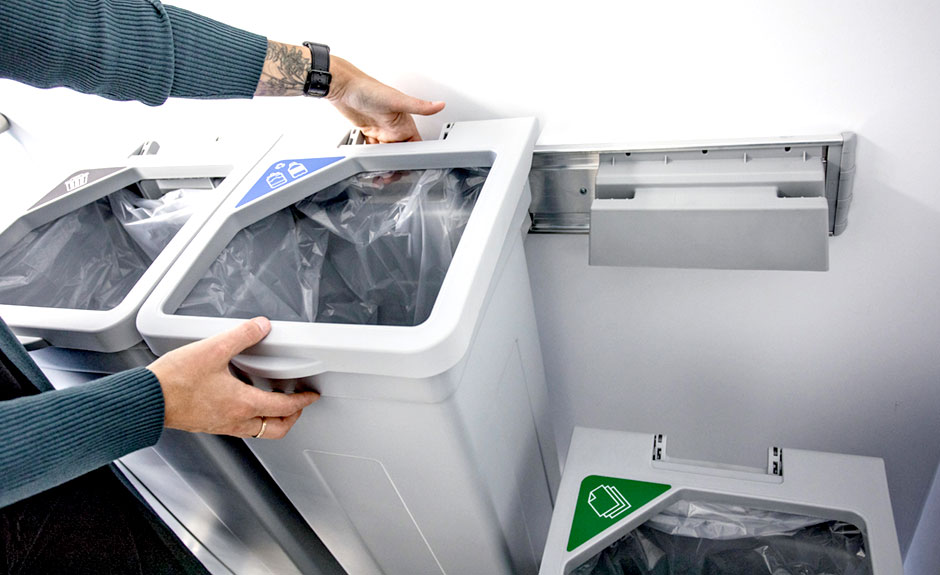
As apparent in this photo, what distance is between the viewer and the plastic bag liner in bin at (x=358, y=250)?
1.06 m

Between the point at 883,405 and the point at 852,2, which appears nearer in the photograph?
the point at 852,2

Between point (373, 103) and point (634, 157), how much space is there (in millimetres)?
395

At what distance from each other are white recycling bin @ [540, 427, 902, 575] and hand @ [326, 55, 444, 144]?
577 millimetres

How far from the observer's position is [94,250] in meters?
1.21

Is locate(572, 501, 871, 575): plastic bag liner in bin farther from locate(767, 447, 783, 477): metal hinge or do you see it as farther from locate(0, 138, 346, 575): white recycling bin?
locate(0, 138, 346, 575): white recycling bin

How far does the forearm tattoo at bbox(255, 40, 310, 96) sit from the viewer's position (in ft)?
3.18

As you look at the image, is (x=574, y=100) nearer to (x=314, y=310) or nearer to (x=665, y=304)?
(x=665, y=304)

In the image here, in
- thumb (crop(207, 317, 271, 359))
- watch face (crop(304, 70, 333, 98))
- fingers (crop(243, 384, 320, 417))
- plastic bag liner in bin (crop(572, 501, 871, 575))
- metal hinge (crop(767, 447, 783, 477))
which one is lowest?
plastic bag liner in bin (crop(572, 501, 871, 575))

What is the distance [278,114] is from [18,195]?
69cm

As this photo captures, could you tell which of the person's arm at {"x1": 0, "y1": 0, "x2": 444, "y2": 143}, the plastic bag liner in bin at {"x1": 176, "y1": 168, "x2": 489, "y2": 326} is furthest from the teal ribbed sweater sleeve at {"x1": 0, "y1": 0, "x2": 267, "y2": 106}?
the plastic bag liner in bin at {"x1": 176, "y1": 168, "x2": 489, "y2": 326}

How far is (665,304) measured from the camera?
1.21m

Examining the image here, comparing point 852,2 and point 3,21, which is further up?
point 3,21

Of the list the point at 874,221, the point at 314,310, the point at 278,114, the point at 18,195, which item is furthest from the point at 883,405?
the point at 18,195

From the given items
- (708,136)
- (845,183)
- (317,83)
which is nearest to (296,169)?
(317,83)
